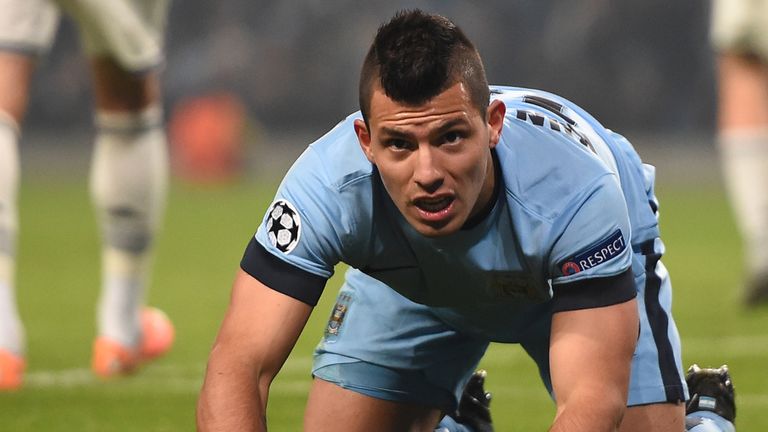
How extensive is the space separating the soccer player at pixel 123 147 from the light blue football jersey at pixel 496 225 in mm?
1733

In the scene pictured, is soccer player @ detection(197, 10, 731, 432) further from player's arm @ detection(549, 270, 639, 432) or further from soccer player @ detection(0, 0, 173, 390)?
soccer player @ detection(0, 0, 173, 390)

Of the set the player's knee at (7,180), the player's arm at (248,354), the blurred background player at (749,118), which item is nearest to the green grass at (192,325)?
the blurred background player at (749,118)

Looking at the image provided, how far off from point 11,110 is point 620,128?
449 inches

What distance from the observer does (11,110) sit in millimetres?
4426

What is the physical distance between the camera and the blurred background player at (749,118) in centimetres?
630

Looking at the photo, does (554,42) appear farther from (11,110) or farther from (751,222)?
(11,110)

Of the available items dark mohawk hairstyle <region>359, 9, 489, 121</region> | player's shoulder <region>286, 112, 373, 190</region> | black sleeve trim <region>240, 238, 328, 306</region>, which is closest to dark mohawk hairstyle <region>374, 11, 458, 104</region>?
dark mohawk hairstyle <region>359, 9, 489, 121</region>

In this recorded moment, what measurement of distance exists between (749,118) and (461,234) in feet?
12.4

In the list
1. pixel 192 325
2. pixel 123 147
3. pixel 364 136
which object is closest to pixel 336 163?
pixel 364 136

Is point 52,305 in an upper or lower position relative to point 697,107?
upper

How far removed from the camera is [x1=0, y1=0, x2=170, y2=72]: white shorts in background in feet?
14.5

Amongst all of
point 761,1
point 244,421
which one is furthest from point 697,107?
point 244,421

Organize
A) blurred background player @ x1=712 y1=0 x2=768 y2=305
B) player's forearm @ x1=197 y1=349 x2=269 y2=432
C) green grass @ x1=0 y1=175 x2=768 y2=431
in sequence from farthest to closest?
blurred background player @ x1=712 y1=0 x2=768 y2=305 → green grass @ x1=0 y1=175 x2=768 y2=431 → player's forearm @ x1=197 y1=349 x2=269 y2=432

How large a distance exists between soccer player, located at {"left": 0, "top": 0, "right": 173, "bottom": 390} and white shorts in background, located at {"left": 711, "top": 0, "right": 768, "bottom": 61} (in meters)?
2.53
